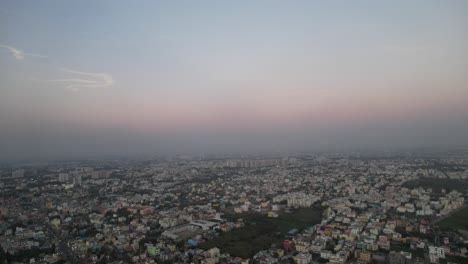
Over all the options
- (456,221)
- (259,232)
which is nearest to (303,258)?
(259,232)

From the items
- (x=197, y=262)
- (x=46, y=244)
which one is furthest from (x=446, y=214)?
(x=46, y=244)

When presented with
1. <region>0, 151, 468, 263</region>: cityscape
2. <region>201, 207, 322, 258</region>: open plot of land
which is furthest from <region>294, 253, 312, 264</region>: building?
<region>201, 207, 322, 258</region>: open plot of land

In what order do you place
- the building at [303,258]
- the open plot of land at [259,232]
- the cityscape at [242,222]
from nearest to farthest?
the building at [303,258]
the cityscape at [242,222]
the open plot of land at [259,232]

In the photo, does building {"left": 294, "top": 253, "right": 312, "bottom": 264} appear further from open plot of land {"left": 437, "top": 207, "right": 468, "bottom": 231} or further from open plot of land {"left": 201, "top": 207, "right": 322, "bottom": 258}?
open plot of land {"left": 437, "top": 207, "right": 468, "bottom": 231}

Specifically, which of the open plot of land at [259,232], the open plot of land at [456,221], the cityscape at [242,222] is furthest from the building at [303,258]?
the open plot of land at [456,221]

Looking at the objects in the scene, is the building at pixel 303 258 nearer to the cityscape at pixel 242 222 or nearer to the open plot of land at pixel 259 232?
the cityscape at pixel 242 222

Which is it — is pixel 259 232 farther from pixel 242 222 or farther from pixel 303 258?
pixel 303 258
